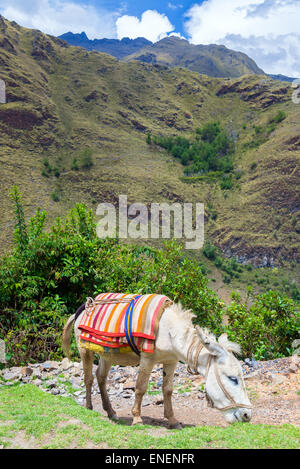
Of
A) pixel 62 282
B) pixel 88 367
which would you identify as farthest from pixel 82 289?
pixel 88 367

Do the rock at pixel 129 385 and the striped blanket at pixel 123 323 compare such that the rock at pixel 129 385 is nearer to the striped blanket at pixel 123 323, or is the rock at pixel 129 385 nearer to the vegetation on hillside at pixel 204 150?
the striped blanket at pixel 123 323

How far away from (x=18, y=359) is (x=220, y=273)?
178ft

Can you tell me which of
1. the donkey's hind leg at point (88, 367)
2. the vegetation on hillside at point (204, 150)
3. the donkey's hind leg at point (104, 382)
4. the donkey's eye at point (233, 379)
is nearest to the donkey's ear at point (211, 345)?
the donkey's eye at point (233, 379)

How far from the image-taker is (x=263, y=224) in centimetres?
6631

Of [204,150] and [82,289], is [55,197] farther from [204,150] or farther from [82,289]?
[82,289]

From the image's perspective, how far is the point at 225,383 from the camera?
379 centimetres

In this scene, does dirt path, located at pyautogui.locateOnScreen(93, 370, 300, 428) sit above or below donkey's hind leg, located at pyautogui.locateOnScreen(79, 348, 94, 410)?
below

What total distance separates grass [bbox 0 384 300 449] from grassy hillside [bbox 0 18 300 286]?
44.8 metres

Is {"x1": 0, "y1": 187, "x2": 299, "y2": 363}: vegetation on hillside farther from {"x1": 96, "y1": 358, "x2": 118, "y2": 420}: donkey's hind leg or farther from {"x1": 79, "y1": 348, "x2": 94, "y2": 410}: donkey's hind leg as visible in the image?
{"x1": 96, "y1": 358, "x2": 118, "y2": 420}: donkey's hind leg

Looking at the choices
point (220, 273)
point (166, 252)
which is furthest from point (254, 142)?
point (166, 252)

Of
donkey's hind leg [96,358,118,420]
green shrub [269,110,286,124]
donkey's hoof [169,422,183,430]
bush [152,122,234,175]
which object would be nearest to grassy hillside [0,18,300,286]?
green shrub [269,110,286,124]

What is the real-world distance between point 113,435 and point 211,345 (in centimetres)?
140

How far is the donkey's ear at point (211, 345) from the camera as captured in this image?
12.8ft

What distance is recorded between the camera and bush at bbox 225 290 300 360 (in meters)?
8.82
